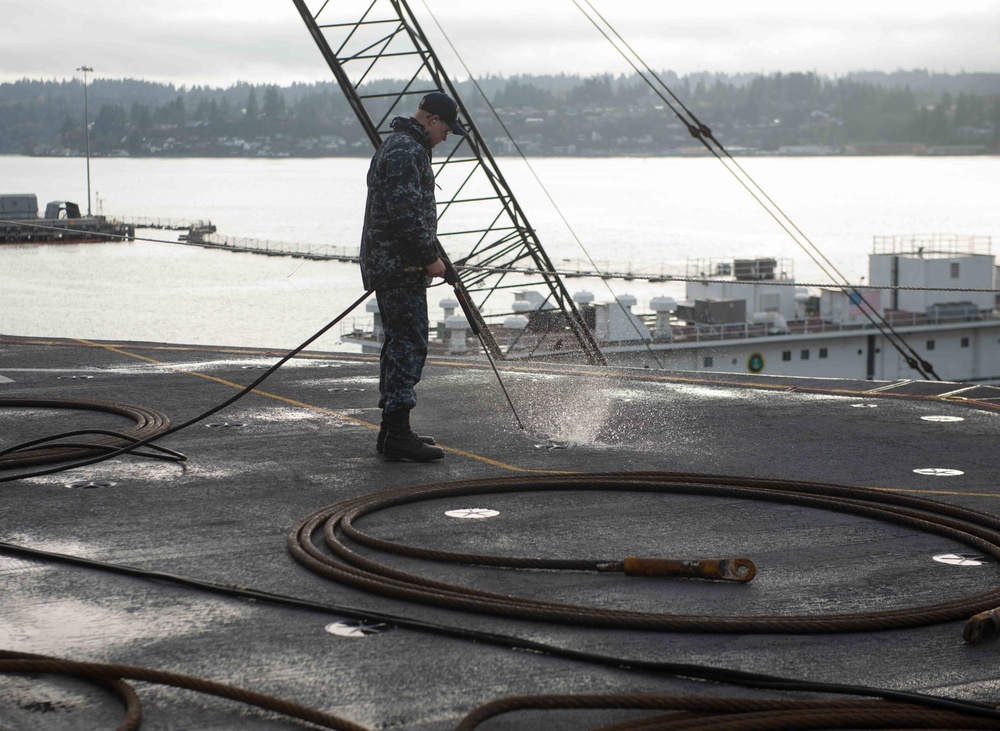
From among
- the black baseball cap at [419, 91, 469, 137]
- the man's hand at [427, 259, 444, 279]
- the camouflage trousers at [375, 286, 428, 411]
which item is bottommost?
the camouflage trousers at [375, 286, 428, 411]

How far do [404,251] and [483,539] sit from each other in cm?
191

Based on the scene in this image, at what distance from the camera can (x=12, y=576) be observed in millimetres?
4430

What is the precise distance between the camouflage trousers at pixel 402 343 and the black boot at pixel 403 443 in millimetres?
52

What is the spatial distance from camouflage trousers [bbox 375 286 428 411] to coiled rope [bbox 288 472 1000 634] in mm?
920

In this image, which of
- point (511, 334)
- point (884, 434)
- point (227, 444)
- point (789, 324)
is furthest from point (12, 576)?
point (789, 324)

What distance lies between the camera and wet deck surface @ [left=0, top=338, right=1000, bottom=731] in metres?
3.46

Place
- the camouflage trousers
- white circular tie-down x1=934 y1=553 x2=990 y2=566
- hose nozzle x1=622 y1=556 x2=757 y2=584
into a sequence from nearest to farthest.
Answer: hose nozzle x1=622 y1=556 x2=757 y2=584, white circular tie-down x1=934 y1=553 x2=990 y2=566, the camouflage trousers

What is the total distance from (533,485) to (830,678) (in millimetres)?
2424

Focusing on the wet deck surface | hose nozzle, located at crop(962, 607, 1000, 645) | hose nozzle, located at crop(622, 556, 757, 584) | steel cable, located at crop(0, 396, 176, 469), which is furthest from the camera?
steel cable, located at crop(0, 396, 176, 469)

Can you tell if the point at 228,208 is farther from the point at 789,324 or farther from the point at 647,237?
the point at 789,324

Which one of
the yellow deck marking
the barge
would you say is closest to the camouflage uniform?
the yellow deck marking

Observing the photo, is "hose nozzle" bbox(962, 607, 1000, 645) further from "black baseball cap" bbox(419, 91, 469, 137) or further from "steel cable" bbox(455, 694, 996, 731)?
"black baseball cap" bbox(419, 91, 469, 137)

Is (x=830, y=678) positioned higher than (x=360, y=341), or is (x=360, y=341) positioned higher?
(x=830, y=678)

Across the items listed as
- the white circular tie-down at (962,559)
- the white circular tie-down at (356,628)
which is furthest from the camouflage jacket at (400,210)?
the white circular tie-down at (962,559)
